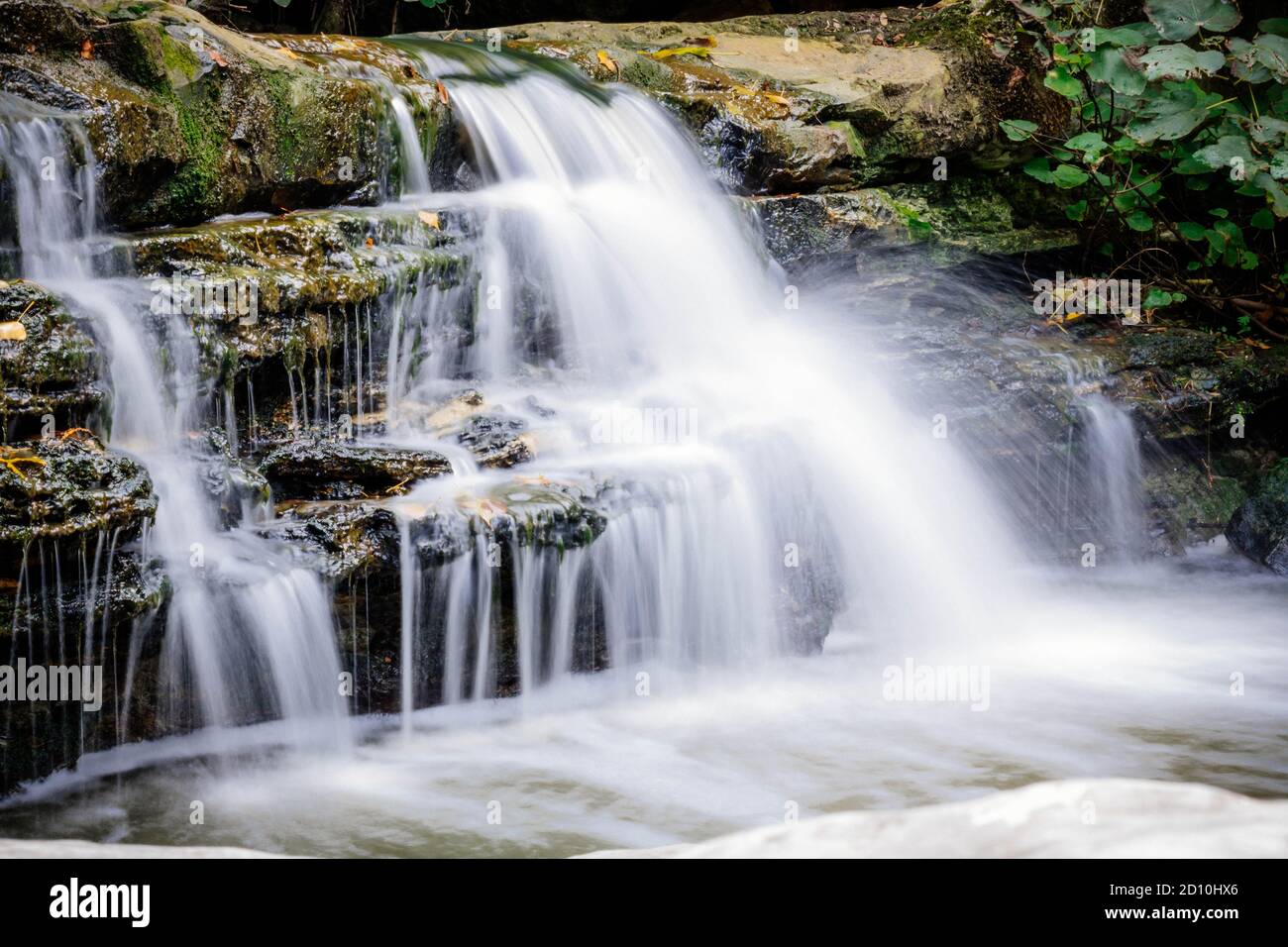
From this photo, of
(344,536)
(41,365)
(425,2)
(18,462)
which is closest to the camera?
(18,462)

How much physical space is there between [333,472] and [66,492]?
3.65 ft

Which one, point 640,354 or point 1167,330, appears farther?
point 1167,330

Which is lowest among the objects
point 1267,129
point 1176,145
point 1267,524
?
point 1267,524

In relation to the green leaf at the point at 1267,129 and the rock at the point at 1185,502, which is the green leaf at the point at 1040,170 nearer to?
the green leaf at the point at 1267,129

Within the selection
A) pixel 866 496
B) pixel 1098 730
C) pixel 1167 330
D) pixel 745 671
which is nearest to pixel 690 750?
pixel 745 671

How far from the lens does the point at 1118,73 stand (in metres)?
7.10

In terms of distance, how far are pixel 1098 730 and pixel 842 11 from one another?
5.88m

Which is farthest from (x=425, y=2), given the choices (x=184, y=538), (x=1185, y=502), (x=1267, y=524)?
(x=1267, y=524)

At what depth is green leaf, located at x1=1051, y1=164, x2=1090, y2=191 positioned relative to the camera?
24.2 ft

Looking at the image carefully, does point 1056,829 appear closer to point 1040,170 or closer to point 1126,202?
point 1040,170

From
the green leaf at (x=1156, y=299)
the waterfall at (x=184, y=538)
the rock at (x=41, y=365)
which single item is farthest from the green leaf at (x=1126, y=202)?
the rock at (x=41, y=365)

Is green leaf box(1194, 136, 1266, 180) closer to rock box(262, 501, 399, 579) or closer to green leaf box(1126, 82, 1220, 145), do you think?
green leaf box(1126, 82, 1220, 145)

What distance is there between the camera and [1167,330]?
7477 mm

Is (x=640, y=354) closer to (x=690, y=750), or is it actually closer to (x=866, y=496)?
(x=866, y=496)
